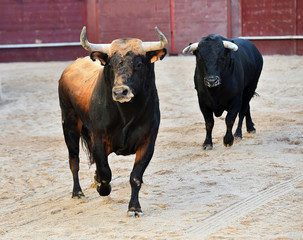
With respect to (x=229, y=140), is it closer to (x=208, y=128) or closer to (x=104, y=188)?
(x=208, y=128)

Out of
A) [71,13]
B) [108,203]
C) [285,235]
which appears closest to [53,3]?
[71,13]

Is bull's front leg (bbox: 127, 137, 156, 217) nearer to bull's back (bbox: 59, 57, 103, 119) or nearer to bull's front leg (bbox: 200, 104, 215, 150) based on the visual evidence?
bull's back (bbox: 59, 57, 103, 119)

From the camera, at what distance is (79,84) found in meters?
5.87

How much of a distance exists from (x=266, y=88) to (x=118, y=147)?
25.6 feet

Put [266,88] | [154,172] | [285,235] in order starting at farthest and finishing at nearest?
[266,88] → [154,172] → [285,235]

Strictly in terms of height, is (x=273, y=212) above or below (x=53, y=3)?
below

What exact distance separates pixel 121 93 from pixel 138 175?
75 centimetres

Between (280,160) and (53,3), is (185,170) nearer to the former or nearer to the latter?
(280,160)

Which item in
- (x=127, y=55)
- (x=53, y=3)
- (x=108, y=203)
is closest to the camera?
(x=127, y=55)

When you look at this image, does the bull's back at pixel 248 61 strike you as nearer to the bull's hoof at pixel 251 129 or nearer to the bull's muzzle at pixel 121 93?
the bull's hoof at pixel 251 129

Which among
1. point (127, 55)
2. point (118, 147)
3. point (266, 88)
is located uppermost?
point (127, 55)

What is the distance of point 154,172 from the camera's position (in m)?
6.81

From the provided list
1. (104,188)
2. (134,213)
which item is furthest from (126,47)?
(134,213)

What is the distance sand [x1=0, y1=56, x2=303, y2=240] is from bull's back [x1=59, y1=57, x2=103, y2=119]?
2.82 ft
